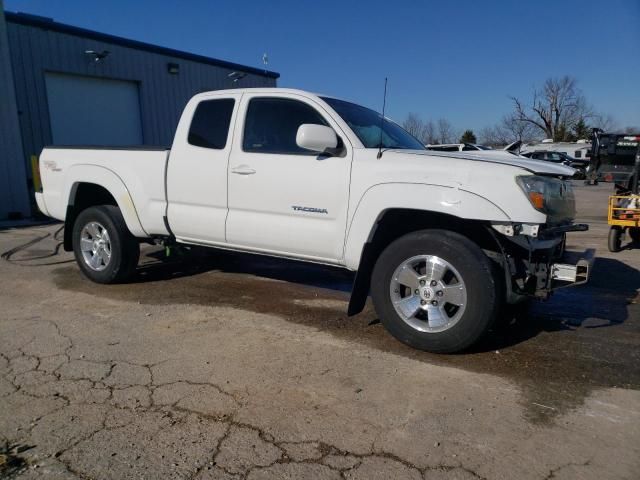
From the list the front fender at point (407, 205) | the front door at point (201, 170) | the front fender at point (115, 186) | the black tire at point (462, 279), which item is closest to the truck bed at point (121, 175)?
the front fender at point (115, 186)

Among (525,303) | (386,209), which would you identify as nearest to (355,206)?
(386,209)

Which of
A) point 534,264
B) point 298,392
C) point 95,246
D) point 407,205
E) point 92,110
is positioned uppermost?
point 92,110

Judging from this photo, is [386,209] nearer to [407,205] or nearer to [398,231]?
[407,205]

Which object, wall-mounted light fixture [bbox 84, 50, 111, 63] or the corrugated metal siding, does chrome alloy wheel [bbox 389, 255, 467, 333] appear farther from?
wall-mounted light fixture [bbox 84, 50, 111, 63]

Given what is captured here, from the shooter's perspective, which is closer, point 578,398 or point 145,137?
point 578,398

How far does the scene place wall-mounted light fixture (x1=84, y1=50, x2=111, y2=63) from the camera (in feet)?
47.6

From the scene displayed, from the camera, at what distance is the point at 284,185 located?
4.24m

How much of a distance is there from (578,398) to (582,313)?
1941mm

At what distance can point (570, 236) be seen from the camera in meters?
9.38

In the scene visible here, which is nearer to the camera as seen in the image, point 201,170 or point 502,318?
point 502,318

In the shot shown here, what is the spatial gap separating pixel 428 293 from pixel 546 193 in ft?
3.60

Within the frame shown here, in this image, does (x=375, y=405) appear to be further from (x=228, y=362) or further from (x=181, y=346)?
(x=181, y=346)

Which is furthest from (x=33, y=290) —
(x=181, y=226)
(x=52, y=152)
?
(x=181, y=226)

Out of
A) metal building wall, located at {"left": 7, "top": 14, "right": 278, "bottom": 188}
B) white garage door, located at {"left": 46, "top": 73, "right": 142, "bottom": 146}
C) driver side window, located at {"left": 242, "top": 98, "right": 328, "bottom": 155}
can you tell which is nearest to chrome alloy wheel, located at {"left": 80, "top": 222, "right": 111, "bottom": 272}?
driver side window, located at {"left": 242, "top": 98, "right": 328, "bottom": 155}
